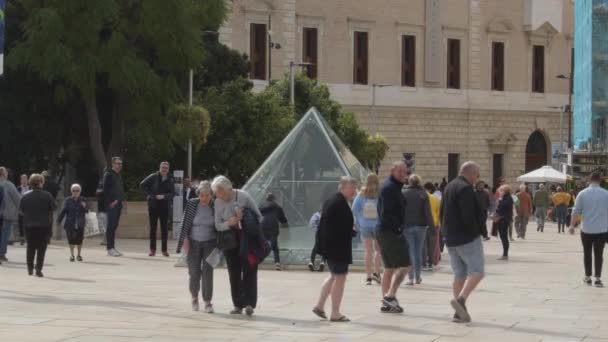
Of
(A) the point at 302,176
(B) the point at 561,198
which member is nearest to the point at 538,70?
(B) the point at 561,198

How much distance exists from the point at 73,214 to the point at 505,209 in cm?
975

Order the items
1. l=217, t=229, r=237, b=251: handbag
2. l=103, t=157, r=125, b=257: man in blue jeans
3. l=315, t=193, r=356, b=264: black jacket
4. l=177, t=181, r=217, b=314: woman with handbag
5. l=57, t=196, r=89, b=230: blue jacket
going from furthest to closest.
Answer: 1. l=103, t=157, r=125, b=257: man in blue jeans
2. l=57, t=196, r=89, b=230: blue jacket
3. l=177, t=181, r=217, b=314: woman with handbag
4. l=217, t=229, r=237, b=251: handbag
5. l=315, t=193, r=356, b=264: black jacket

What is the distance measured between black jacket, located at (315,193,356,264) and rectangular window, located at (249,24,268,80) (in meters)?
48.7

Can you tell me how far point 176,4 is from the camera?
1379 inches

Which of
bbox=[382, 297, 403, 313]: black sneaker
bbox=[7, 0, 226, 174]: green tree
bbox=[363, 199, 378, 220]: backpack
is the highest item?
bbox=[7, 0, 226, 174]: green tree

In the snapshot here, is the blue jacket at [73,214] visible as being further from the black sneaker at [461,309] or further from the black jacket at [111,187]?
the black sneaker at [461,309]

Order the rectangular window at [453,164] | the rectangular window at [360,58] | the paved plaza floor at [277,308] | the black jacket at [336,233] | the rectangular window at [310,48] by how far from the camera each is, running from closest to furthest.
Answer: the paved plaza floor at [277,308] → the black jacket at [336,233] → the rectangular window at [310,48] → the rectangular window at [360,58] → the rectangular window at [453,164]

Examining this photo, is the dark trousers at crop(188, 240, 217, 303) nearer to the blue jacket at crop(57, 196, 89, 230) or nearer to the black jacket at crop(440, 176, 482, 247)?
the black jacket at crop(440, 176, 482, 247)

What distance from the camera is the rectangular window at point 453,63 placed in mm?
70062

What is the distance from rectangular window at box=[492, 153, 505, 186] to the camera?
7150 cm

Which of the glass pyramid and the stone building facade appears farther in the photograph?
the stone building facade

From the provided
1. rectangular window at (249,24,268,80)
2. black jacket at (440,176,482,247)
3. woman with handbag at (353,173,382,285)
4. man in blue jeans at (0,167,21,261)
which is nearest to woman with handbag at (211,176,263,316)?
black jacket at (440,176,482,247)

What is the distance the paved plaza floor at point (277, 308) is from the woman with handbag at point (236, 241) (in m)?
0.24

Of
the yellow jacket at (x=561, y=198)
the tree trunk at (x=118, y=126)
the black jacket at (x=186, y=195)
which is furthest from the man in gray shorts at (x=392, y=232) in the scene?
the yellow jacket at (x=561, y=198)
